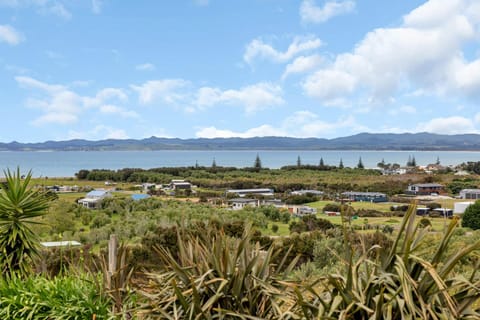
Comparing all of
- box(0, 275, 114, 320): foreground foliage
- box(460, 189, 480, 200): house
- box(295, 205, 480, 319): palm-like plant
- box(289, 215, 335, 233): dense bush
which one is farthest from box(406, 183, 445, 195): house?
box(295, 205, 480, 319): palm-like plant

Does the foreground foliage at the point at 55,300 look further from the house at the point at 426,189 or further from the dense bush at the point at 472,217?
the house at the point at 426,189

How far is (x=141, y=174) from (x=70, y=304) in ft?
273

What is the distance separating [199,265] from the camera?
12.3ft

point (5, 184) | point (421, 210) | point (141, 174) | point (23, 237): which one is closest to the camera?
point (23, 237)

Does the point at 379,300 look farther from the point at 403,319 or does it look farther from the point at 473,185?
the point at 473,185

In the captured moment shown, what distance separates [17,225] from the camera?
256 inches

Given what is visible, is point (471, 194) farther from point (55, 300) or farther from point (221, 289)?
point (221, 289)

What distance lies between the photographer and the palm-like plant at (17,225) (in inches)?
255

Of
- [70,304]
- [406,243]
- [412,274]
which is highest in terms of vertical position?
[406,243]

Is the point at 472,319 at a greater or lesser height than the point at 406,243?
lesser

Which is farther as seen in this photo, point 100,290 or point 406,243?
point 100,290

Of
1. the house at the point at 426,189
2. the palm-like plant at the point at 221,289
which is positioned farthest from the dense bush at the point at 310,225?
the house at the point at 426,189

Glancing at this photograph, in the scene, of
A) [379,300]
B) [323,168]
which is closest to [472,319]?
[379,300]

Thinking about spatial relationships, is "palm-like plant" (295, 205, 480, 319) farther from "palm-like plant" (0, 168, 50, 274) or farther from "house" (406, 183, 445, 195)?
"house" (406, 183, 445, 195)
